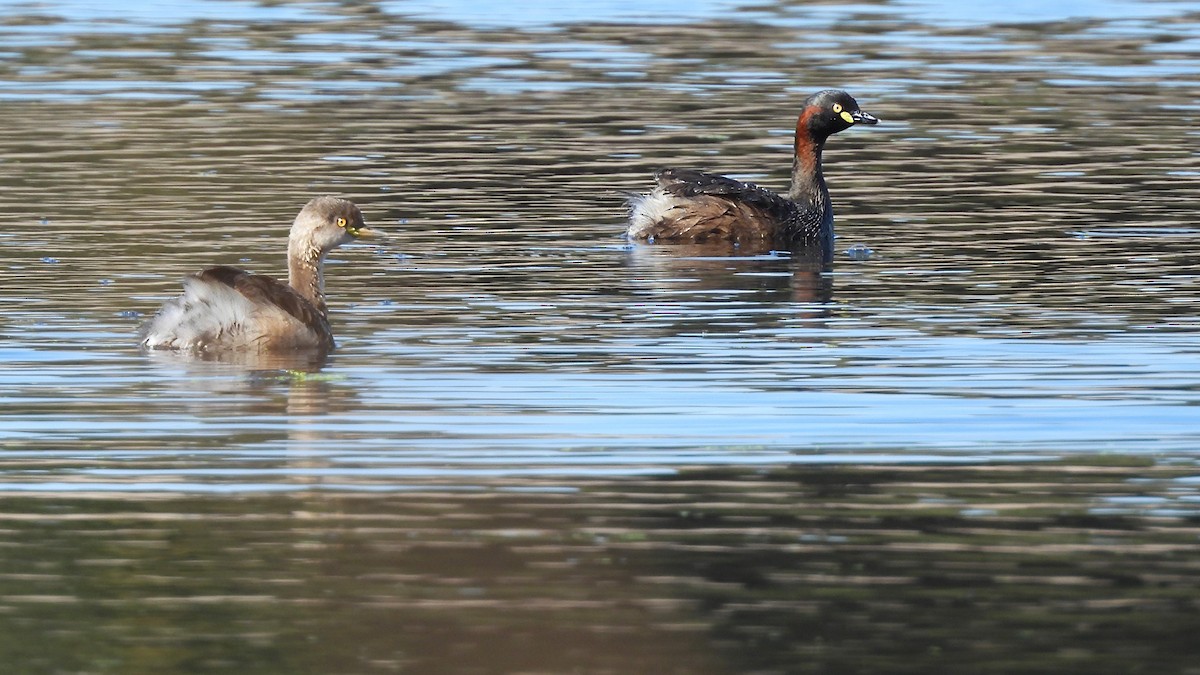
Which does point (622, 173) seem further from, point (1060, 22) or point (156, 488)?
point (1060, 22)

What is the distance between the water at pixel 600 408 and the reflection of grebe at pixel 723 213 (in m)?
0.36

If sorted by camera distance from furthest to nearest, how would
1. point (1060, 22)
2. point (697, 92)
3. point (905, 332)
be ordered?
1. point (1060, 22)
2. point (697, 92)
3. point (905, 332)

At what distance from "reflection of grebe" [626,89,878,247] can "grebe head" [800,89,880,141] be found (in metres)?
0.94

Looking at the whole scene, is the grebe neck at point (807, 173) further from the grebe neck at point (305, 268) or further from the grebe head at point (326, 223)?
the grebe neck at point (305, 268)

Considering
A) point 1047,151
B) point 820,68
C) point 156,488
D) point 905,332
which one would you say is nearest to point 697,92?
point 820,68

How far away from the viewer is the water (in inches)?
343

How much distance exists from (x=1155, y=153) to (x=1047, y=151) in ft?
3.55

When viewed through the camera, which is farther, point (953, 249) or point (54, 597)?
point (953, 249)

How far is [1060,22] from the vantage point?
1577 inches

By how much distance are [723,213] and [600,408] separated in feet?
26.6

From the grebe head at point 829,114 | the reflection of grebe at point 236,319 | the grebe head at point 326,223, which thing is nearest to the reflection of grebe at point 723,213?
the grebe head at point 829,114

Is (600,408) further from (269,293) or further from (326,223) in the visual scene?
(326,223)

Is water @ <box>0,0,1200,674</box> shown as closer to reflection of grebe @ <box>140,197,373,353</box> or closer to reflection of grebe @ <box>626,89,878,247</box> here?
reflection of grebe @ <box>140,197,373,353</box>

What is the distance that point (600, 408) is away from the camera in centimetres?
1226
